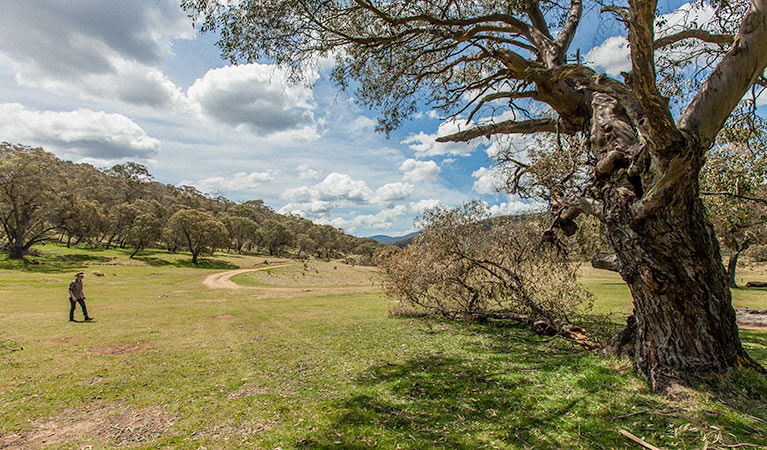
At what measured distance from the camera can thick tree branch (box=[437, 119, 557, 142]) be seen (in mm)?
9148

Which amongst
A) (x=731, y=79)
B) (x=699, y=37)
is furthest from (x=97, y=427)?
(x=699, y=37)

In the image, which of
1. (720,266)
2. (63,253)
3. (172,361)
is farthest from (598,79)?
(63,253)

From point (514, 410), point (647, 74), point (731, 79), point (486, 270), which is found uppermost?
point (731, 79)

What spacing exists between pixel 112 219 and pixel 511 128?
252 feet

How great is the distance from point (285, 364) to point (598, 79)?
30.5 feet

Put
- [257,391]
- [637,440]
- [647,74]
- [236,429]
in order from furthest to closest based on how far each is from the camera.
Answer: [257,391], [236,429], [647,74], [637,440]

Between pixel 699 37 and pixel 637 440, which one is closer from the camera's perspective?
pixel 637 440

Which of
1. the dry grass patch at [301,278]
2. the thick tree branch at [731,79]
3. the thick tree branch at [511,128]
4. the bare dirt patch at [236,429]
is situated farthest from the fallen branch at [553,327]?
the dry grass patch at [301,278]

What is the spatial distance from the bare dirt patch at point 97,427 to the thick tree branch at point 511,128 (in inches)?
379

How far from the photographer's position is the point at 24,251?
4097 cm

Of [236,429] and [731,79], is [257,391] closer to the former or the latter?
[236,429]

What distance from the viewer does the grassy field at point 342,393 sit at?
452cm

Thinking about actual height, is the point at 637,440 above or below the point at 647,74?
below

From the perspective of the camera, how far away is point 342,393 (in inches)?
245
